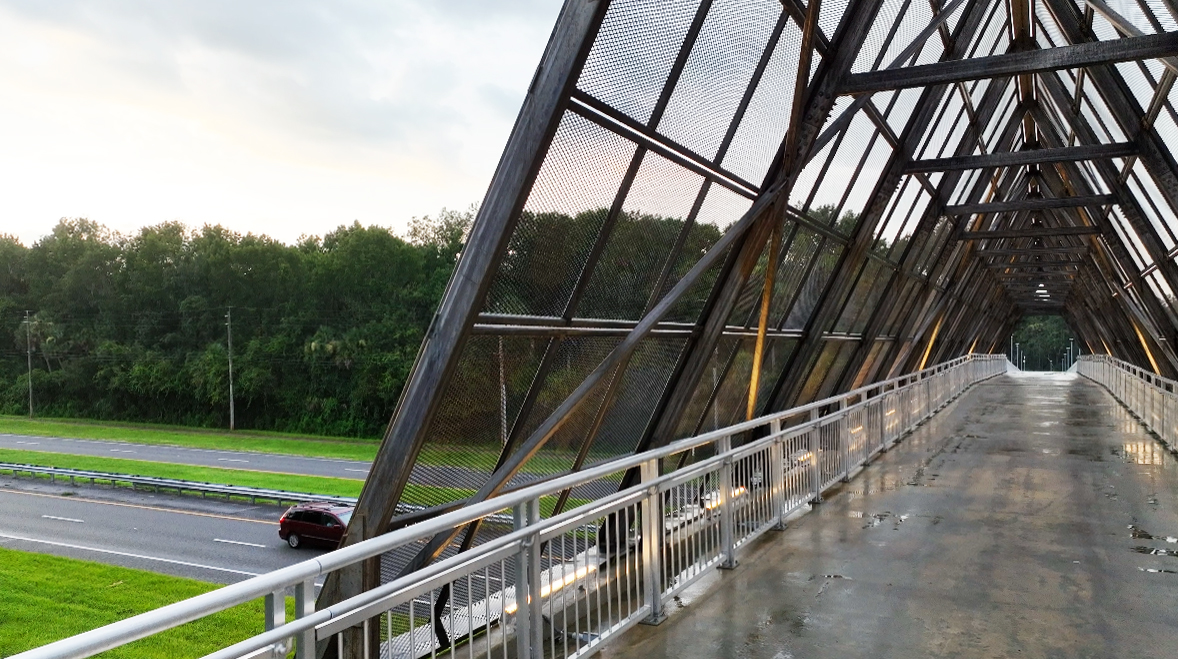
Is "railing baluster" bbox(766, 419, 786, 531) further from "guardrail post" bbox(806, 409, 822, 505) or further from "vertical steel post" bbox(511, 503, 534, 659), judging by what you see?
"vertical steel post" bbox(511, 503, 534, 659)

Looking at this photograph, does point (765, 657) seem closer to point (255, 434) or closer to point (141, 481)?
point (141, 481)

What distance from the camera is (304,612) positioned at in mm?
2574

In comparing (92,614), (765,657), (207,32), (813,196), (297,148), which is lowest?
(92,614)

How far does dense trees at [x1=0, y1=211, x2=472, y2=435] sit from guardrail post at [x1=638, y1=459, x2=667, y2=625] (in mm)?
49466

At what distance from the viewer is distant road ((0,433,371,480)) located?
39.4m

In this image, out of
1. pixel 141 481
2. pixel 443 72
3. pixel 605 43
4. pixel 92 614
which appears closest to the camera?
pixel 605 43

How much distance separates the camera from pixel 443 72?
386ft

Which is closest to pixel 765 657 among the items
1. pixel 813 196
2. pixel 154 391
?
pixel 813 196

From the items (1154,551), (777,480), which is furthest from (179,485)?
(1154,551)

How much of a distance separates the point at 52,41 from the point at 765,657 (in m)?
91.5

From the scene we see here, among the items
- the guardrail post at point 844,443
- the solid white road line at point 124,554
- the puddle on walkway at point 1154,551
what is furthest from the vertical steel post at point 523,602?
the solid white road line at point 124,554

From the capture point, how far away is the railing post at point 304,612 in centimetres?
255

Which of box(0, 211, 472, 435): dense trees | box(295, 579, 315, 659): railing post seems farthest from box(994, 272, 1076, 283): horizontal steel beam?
box(295, 579, 315, 659): railing post

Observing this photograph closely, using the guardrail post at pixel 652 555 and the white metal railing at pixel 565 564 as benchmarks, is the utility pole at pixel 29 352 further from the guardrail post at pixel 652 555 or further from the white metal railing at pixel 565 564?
the guardrail post at pixel 652 555
